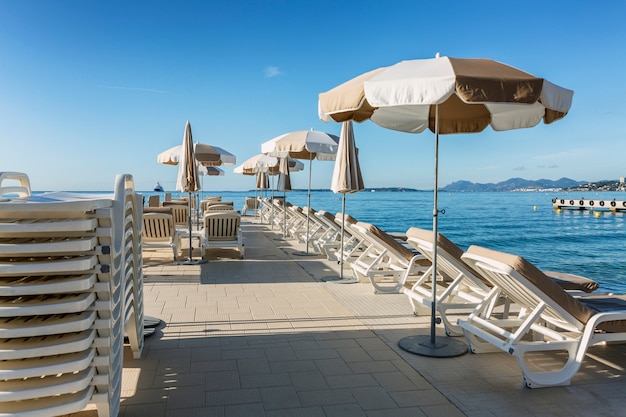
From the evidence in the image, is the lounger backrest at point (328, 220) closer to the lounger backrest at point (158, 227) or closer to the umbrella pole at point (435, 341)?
the lounger backrest at point (158, 227)

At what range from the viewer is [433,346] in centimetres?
411

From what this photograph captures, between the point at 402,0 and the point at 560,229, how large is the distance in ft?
73.4

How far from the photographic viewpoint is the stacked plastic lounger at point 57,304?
210cm

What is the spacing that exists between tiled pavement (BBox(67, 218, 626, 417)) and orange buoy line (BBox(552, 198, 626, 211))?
50.8 meters

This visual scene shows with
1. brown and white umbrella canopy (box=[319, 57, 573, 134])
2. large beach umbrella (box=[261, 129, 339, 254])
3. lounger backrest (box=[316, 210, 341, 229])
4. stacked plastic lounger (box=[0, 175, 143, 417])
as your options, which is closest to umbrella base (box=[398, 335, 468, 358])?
brown and white umbrella canopy (box=[319, 57, 573, 134])

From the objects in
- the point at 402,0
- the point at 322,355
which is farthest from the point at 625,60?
the point at 322,355

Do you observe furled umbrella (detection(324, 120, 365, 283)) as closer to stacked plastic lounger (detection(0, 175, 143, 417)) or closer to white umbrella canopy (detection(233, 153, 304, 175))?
stacked plastic lounger (detection(0, 175, 143, 417))

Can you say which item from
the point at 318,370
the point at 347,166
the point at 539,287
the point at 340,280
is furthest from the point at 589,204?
the point at 318,370

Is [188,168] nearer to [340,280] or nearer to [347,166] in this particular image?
[347,166]

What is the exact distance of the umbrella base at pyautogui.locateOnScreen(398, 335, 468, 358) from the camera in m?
3.96

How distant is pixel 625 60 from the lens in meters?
20.8

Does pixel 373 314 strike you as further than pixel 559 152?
No

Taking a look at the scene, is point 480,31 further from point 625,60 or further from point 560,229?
point 560,229

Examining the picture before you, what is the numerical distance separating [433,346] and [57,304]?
3113 millimetres
